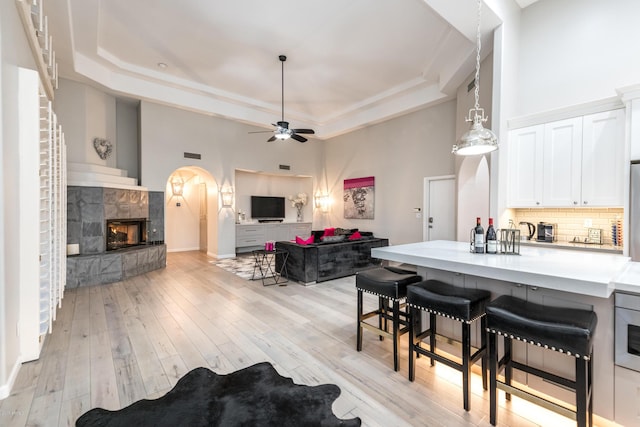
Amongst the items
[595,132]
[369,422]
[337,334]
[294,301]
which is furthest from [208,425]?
[595,132]

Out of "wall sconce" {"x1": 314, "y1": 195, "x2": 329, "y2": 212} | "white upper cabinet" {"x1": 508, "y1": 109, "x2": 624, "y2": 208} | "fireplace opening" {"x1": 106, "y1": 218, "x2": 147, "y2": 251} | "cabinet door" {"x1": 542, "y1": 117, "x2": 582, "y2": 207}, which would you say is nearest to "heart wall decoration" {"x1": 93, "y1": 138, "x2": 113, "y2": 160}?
"fireplace opening" {"x1": 106, "y1": 218, "x2": 147, "y2": 251}

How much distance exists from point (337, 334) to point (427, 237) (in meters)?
4.49

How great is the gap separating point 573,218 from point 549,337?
3.11 metres

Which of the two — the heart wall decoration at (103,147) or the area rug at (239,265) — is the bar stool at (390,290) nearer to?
the area rug at (239,265)

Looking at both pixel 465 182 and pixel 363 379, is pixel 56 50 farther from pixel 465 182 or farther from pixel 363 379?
pixel 465 182

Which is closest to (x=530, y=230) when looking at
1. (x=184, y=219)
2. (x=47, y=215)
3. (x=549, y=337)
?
(x=549, y=337)

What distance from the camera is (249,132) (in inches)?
313

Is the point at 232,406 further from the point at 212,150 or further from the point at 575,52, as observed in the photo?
the point at 212,150

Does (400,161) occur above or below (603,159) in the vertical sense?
above

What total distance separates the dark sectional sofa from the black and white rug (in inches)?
29.7

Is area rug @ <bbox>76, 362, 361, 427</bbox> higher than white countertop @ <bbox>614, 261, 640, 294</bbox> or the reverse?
the reverse

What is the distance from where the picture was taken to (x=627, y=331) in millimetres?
1555

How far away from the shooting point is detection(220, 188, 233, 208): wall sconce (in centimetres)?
749

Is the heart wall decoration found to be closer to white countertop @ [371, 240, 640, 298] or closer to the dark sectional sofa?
the dark sectional sofa
